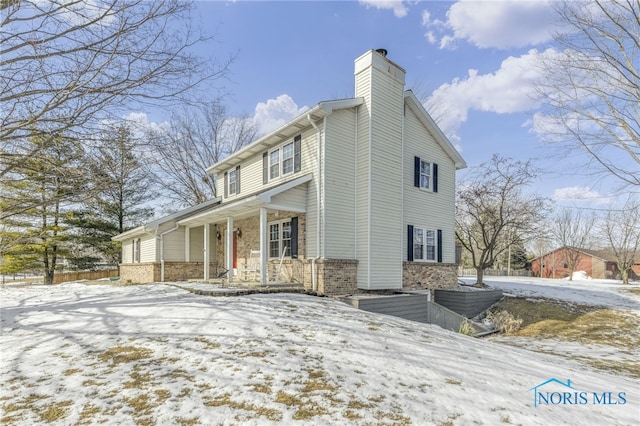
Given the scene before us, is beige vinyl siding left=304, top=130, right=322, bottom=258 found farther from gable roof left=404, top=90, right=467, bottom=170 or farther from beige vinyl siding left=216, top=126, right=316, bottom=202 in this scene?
gable roof left=404, top=90, right=467, bottom=170

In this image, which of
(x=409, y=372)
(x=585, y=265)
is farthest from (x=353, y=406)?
(x=585, y=265)

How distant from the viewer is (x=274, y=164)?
1358cm

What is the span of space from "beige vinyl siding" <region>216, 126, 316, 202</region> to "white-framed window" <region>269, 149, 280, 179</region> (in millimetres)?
178

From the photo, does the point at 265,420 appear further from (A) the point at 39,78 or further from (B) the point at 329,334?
(A) the point at 39,78

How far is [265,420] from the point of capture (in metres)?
3.29

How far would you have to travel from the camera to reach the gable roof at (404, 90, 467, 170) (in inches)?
528

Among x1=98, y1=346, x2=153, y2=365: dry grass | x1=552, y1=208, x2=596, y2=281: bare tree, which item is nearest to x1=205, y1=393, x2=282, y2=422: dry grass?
x1=98, y1=346, x2=153, y2=365: dry grass

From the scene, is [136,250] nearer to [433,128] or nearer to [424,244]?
[424,244]

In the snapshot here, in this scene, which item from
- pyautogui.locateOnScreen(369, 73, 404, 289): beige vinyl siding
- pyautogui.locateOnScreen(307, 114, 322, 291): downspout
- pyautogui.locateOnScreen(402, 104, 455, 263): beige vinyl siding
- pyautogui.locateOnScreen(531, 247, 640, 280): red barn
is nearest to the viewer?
pyautogui.locateOnScreen(307, 114, 322, 291): downspout

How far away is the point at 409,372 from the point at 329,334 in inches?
66.8

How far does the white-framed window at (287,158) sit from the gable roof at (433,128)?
4907mm

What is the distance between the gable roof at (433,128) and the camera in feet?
44.0

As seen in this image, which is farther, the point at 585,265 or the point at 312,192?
the point at 585,265

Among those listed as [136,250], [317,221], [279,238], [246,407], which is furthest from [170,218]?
[246,407]
